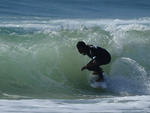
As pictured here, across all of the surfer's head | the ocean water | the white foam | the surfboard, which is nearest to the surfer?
the surfer's head

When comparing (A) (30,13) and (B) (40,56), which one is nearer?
(B) (40,56)

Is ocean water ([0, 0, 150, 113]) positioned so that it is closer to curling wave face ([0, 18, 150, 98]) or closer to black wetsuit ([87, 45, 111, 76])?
curling wave face ([0, 18, 150, 98])

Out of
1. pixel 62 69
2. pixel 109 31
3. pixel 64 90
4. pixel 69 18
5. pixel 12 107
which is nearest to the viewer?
pixel 12 107

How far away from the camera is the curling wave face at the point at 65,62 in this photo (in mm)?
14070

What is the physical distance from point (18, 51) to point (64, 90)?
1996 millimetres

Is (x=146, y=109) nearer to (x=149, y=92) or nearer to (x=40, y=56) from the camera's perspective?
(x=149, y=92)

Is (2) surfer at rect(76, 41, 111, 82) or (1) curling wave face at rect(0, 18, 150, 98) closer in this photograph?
(2) surfer at rect(76, 41, 111, 82)

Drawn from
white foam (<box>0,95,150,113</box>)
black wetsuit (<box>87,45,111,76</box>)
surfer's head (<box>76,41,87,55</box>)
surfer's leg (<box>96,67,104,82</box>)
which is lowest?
white foam (<box>0,95,150,113</box>)

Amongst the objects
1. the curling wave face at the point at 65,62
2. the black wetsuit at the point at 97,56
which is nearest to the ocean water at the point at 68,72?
the curling wave face at the point at 65,62

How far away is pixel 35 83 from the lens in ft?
46.5

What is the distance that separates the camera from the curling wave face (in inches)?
554

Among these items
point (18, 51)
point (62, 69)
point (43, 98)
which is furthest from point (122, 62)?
point (43, 98)

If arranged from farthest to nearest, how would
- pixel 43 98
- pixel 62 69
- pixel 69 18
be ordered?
pixel 69 18, pixel 62 69, pixel 43 98

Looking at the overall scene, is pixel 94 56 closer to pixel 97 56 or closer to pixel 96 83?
pixel 97 56
